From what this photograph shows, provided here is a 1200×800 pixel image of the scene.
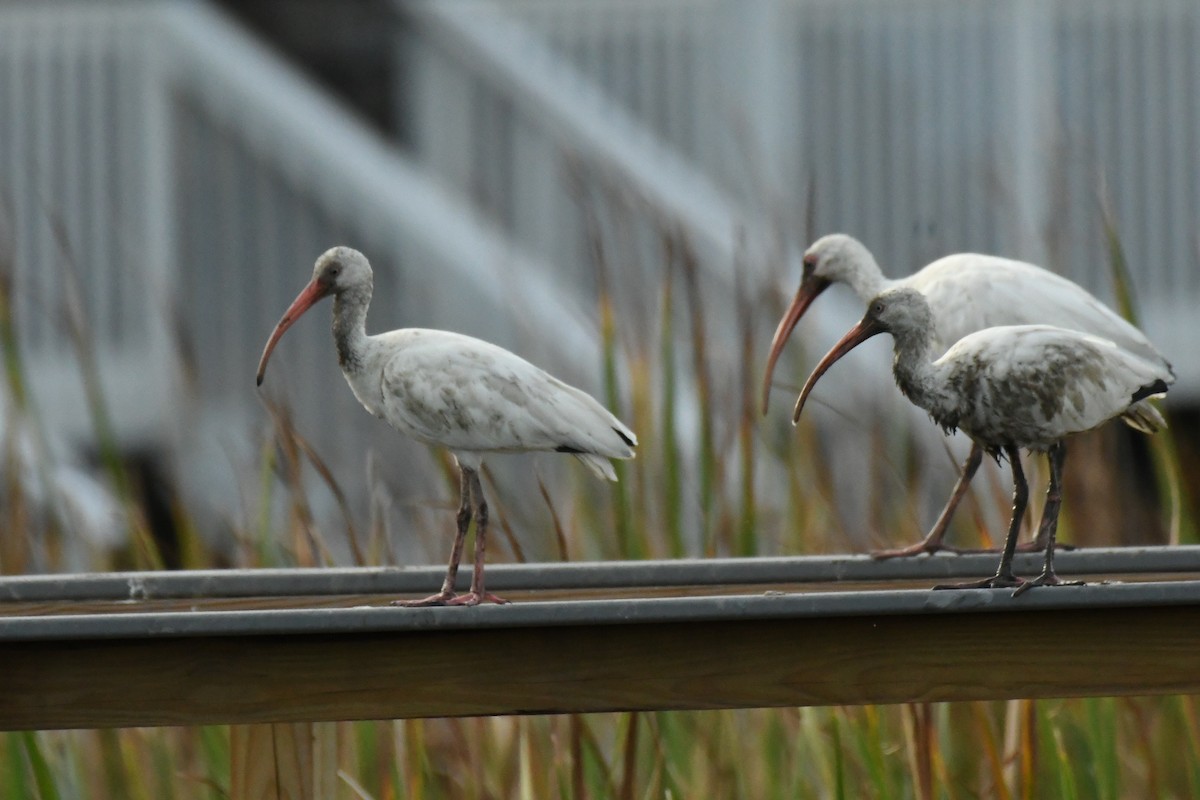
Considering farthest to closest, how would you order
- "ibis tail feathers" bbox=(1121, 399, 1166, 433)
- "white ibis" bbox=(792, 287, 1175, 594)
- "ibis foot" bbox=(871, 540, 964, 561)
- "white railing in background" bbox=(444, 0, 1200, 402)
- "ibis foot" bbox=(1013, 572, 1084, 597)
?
"white railing in background" bbox=(444, 0, 1200, 402), "ibis foot" bbox=(871, 540, 964, 561), "ibis tail feathers" bbox=(1121, 399, 1166, 433), "white ibis" bbox=(792, 287, 1175, 594), "ibis foot" bbox=(1013, 572, 1084, 597)

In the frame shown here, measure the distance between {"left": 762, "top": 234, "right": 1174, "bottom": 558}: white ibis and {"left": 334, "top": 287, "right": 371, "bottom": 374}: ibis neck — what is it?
68 centimetres

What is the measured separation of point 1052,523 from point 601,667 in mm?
655

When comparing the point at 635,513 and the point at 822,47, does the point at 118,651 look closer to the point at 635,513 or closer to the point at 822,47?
the point at 635,513

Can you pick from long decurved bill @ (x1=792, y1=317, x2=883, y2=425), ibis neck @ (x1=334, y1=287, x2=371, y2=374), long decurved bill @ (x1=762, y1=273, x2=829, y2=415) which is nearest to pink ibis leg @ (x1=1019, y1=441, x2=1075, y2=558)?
long decurved bill @ (x1=792, y1=317, x2=883, y2=425)

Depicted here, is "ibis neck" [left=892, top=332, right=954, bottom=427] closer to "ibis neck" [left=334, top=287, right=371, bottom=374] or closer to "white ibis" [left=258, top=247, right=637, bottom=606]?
"white ibis" [left=258, top=247, right=637, bottom=606]

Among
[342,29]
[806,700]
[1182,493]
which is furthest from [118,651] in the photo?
[342,29]

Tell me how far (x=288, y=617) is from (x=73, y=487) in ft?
11.8

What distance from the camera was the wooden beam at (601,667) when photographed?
2.55 meters

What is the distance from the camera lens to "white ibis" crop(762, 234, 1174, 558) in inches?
127

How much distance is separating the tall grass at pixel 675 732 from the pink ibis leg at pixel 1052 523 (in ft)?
1.32

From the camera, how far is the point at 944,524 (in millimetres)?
3420

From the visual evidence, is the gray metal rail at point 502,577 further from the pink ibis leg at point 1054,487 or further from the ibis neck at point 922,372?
the ibis neck at point 922,372

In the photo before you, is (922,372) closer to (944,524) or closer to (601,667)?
(601,667)

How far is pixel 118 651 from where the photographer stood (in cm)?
254
